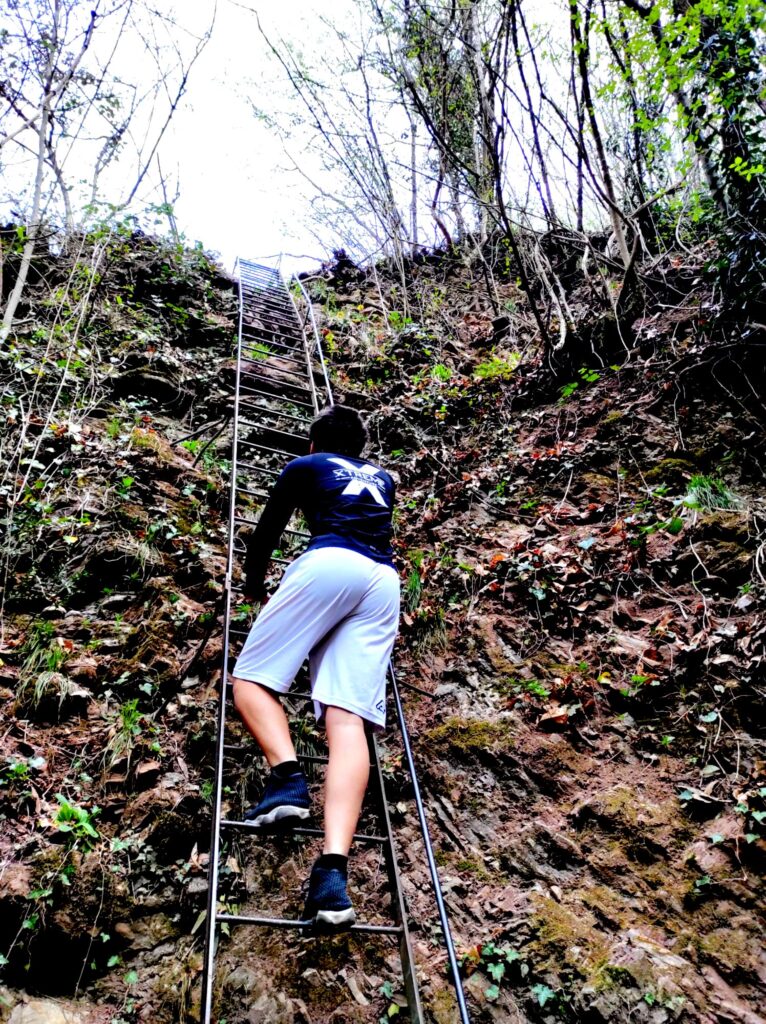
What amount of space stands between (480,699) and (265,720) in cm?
148

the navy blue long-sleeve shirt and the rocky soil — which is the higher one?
the navy blue long-sleeve shirt

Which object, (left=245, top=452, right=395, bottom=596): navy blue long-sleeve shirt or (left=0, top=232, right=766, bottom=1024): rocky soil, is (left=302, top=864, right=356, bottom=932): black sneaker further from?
(left=245, top=452, right=395, bottom=596): navy blue long-sleeve shirt

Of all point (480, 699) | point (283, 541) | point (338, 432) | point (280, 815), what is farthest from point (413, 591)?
point (280, 815)

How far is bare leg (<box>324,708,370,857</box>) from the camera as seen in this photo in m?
2.14

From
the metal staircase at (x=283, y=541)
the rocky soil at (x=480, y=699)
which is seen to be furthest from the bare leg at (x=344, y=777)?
the rocky soil at (x=480, y=699)

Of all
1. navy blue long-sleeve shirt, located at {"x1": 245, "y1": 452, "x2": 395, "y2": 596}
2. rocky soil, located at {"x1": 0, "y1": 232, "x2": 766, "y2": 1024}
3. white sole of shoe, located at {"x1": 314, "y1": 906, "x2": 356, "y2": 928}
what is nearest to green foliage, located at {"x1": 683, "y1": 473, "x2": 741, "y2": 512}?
rocky soil, located at {"x1": 0, "y1": 232, "x2": 766, "y2": 1024}

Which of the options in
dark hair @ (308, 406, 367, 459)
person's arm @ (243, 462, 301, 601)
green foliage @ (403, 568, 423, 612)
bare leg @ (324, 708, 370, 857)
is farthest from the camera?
green foliage @ (403, 568, 423, 612)

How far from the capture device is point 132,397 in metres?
6.00

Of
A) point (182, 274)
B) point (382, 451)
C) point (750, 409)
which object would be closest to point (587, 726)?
point (750, 409)

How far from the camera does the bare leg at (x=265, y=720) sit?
7.86 feet

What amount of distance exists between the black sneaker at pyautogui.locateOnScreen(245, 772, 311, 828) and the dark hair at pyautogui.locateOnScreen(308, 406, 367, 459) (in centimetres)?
165

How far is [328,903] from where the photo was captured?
6.52ft

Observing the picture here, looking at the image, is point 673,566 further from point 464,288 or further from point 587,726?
point 464,288

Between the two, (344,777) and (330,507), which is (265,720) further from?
(330,507)
